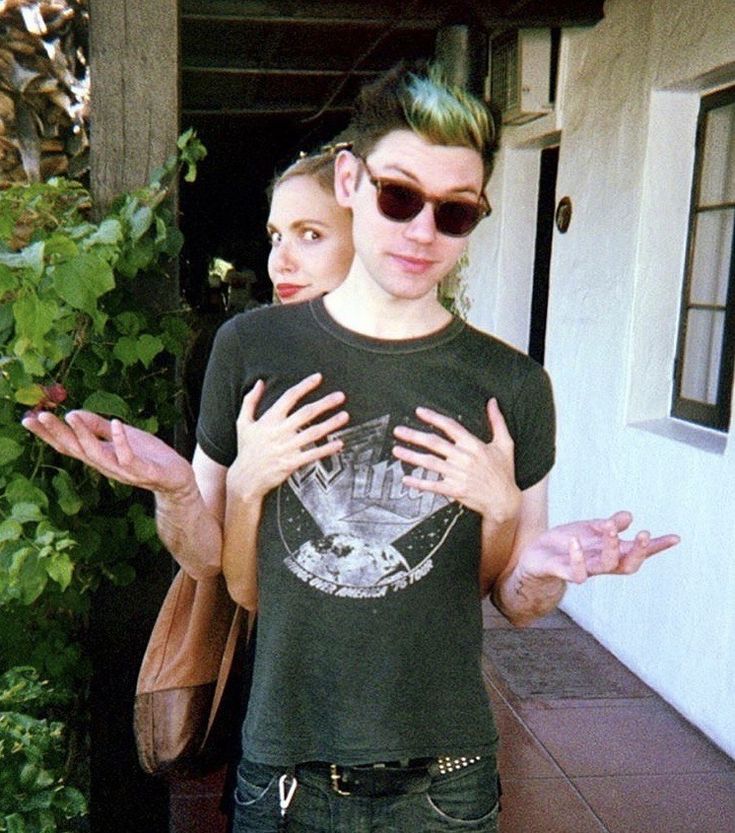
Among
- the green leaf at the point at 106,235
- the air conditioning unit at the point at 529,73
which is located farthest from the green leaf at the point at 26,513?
the air conditioning unit at the point at 529,73

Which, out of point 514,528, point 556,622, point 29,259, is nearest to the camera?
point 514,528

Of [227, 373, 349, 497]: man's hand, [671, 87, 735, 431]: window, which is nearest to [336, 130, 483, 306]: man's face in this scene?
[227, 373, 349, 497]: man's hand

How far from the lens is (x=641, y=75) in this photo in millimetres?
4480

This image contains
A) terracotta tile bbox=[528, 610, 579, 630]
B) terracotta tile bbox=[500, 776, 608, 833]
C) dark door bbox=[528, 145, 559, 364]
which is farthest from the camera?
dark door bbox=[528, 145, 559, 364]

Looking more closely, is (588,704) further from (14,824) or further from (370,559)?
(370,559)

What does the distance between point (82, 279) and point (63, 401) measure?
421mm

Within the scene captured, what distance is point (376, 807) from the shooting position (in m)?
1.51

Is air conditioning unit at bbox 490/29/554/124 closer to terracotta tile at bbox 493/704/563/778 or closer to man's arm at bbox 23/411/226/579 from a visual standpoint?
terracotta tile at bbox 493/704/563/778

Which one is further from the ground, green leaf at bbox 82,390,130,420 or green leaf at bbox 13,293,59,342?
green leaf at bbox 13,293,59,342

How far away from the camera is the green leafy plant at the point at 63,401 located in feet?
6.68

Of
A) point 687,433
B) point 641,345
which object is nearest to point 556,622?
point 687,433

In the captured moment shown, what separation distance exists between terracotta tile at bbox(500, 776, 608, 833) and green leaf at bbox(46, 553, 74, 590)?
1.95 m

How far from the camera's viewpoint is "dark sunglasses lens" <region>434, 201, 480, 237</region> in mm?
1490

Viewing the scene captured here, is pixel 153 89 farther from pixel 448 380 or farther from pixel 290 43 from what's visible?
pixel 290 43
